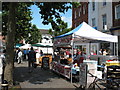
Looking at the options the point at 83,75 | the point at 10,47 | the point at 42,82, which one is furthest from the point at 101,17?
the point at 10,47

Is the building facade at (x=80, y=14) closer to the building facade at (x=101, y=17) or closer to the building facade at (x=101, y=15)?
the building facade at (x=101, y=17)

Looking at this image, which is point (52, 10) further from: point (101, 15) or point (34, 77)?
point (101, 15)

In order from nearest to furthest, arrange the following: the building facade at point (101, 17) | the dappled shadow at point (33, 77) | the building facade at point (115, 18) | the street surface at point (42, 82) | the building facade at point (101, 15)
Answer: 1. the street surface at point (42, 82)
2. the dappled shadow at point (33, 77)
3. the building facade at point (115, 18)
4. the building facade at point (101, 17)
5. the building facade at point (101, 15)

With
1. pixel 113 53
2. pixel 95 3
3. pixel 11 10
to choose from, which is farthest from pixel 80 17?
pixel 11 10

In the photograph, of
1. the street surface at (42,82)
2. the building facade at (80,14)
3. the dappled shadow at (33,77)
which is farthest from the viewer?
the building facade at (80,14)

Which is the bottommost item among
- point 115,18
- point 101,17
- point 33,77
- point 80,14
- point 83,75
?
point 33,77

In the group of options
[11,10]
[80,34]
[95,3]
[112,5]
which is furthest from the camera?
[95,3]

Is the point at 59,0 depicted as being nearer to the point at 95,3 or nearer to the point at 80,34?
the point at 80,34

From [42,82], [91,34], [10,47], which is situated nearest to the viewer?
[10,47]

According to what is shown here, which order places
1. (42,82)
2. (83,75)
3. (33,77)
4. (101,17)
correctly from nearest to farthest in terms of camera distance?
1. (83,75)
2. (42,82)
3. (33,77)
4. (101,17)

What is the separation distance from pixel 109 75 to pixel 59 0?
4.04 metres

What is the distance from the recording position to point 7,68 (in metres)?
7.50

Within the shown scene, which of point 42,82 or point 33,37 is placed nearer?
point 42,82

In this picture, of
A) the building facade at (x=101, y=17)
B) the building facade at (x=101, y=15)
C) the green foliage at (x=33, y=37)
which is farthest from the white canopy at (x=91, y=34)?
the green foliage at (x=33, y=37)
